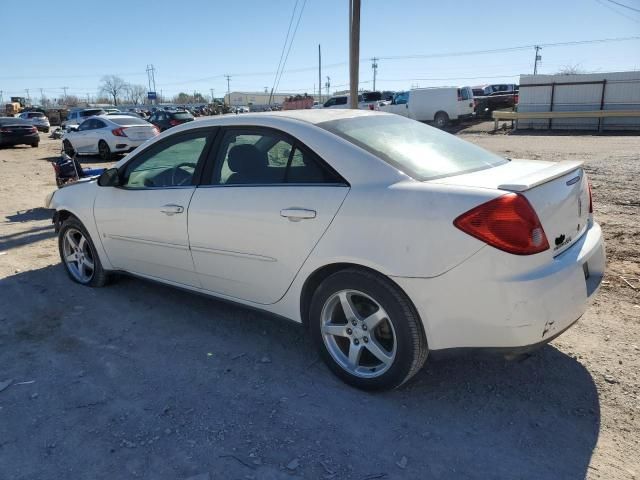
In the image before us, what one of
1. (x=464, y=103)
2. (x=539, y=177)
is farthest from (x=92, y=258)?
(x=464, y=103)

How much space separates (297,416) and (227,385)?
0.57m

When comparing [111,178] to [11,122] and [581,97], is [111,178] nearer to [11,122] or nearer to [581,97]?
[11,122]

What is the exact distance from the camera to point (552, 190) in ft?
9.04

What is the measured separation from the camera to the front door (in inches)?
152

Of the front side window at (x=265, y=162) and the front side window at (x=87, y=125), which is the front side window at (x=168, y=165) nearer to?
the front side window at (x=265, y=162)

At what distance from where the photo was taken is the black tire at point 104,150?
54.9 feet

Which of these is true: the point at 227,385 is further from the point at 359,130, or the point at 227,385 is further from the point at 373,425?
the point at 359,130

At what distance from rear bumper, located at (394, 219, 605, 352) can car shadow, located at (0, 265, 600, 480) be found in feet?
0.70

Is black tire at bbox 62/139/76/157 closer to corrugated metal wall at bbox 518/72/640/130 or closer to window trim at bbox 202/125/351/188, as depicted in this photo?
window trim at bbox 202/125/351/188

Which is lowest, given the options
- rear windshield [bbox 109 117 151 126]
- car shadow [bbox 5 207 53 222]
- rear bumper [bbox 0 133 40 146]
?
car shadow [bbox 5 207 53 222]

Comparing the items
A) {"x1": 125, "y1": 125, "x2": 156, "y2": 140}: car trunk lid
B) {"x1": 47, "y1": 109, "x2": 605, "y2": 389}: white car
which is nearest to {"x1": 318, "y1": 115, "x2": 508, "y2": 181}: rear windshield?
{"x1": 47, "y1": 109, "x2": 605, "y2": 389}: white car

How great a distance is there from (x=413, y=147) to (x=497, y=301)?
3.91ft

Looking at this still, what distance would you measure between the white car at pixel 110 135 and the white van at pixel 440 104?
49.9 feet

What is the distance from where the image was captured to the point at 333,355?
124 inches
